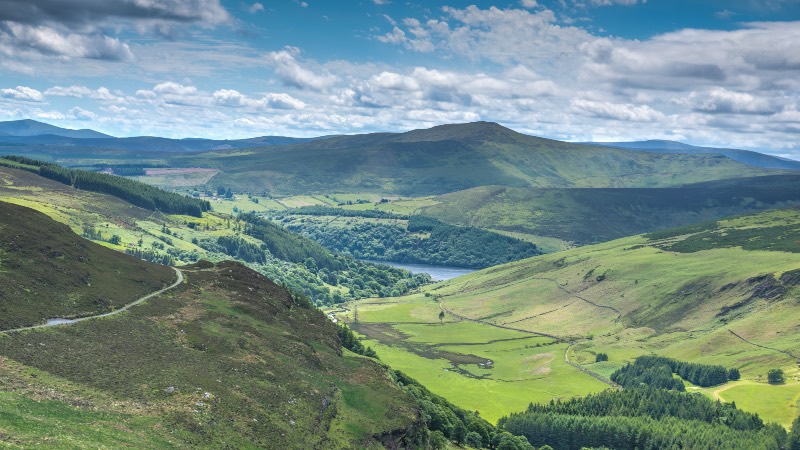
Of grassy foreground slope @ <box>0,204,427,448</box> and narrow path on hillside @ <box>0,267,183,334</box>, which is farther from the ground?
narrow path on hillside @ <box>0,267,183,334</box>

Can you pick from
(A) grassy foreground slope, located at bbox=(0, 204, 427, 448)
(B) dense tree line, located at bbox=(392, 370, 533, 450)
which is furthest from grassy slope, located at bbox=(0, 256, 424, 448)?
(B) dense tree line, located at bbox=(392, 370, 533, 450)

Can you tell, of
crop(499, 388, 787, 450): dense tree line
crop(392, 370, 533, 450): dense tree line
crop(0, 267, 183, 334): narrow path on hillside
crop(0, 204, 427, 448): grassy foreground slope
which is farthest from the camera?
crop(499, 388, 787, 450): dense tree line

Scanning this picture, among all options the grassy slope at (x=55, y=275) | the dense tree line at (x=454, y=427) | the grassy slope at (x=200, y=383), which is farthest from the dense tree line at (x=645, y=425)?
the grassy slope at (x=55, y=275)

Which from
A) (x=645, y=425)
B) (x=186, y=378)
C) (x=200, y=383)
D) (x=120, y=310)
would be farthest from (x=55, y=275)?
(x=645, y=425)

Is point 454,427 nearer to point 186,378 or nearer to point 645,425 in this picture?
point 645,425

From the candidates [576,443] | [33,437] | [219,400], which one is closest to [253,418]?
[219,400]

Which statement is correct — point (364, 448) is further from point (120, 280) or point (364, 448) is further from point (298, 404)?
point (120, 280)

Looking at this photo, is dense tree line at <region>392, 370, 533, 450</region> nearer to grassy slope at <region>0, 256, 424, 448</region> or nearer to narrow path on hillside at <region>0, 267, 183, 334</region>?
grassy slope at <region>0, 256, 424, 448</region>

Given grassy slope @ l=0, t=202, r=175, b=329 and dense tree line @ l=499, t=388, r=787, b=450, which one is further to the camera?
dense tree line @ l=499, t=388, r=787, b=450
